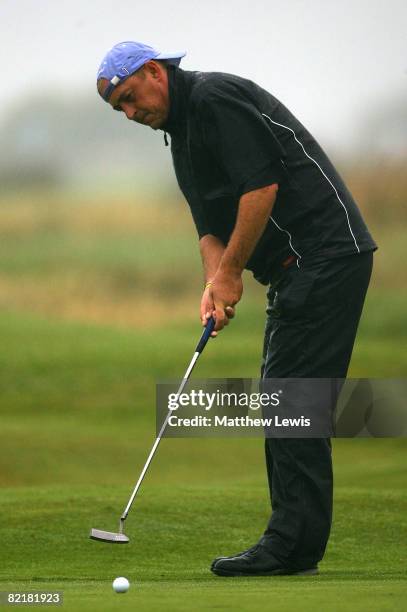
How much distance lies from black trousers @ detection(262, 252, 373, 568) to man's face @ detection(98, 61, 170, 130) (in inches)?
21.5

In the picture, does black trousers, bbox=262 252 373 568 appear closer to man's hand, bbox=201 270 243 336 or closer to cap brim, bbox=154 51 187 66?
man's hand, bbox=201 270 243 336

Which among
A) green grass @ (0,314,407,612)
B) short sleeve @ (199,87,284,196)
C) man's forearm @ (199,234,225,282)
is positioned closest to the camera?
green grass @ (0,314,407,612)

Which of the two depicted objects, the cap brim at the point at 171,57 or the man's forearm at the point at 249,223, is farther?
the cap brim at the point at 171,57

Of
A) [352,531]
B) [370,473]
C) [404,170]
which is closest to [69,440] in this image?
[370,473]

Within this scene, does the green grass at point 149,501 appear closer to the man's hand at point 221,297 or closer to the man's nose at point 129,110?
the man's hand at point 221,297

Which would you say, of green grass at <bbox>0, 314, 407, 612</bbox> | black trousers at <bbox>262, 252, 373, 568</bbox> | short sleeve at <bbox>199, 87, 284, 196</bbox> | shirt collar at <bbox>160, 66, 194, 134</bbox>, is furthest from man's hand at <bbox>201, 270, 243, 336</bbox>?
green grass at <bbox>0, 314, 407, 612</bbox>

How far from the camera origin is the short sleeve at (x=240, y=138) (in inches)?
132

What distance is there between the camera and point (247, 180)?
11.0 ft

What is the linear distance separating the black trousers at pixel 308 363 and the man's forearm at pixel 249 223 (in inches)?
7.1

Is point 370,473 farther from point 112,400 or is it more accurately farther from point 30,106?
point 30,106

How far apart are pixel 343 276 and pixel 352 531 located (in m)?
1.91

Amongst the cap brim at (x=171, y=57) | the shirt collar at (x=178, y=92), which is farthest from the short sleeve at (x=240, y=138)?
the cap brim at (x=171, y=57)

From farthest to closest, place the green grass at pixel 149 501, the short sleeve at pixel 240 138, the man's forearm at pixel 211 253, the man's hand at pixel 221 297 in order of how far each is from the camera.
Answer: the man's forearm at pixel 211 253, the man's hand at pixel 221 297, the short sleeve at pixel 240 138, the green grass at pixel 149 501

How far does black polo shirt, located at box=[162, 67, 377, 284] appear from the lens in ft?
11.0
